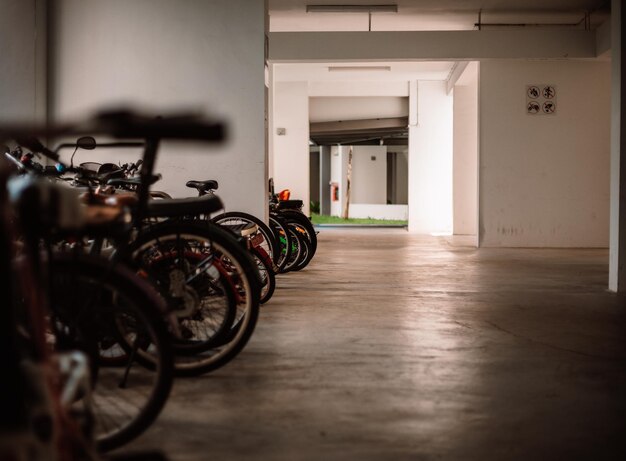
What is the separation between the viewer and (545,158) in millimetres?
10391

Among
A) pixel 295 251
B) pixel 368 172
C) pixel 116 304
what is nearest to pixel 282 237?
pixel 295 251

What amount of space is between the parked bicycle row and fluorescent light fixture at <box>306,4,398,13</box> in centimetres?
545

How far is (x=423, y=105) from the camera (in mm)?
14188

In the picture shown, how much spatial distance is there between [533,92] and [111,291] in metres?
9.40

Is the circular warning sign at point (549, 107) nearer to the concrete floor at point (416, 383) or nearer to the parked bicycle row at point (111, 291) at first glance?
the concrete floor at point (416, 383)

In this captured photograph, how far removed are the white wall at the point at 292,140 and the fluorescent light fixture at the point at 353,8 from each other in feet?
15.8

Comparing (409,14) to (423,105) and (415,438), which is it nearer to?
(423,105)

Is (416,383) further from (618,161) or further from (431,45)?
(431,45)

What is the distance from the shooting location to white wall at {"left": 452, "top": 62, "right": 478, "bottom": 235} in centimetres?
1275

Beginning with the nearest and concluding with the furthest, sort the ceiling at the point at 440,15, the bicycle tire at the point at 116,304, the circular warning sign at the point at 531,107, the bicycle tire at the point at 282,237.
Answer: the bicycle tire at the point at 116,304
the bicycle tire at the point at 282,237
the ceiling at the point at 440,15
the circular warning sign at the point at 531,107

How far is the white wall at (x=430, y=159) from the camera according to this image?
14.1 m

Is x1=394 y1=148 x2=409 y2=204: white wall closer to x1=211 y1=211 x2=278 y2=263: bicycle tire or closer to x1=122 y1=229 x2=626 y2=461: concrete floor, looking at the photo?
x1=122 y1=229 x2=626 y2=461: concrete floor

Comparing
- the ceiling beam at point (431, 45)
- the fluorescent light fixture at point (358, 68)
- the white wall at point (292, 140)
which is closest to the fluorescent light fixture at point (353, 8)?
the ceiling beam at point (431, 45)

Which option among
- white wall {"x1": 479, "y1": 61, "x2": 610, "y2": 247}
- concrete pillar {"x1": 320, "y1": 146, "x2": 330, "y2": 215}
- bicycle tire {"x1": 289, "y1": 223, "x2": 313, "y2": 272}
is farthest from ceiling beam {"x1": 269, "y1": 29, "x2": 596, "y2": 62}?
concrete pillar {"x1": 320, "y1": 146, "x2": 330, "y2": 215}
